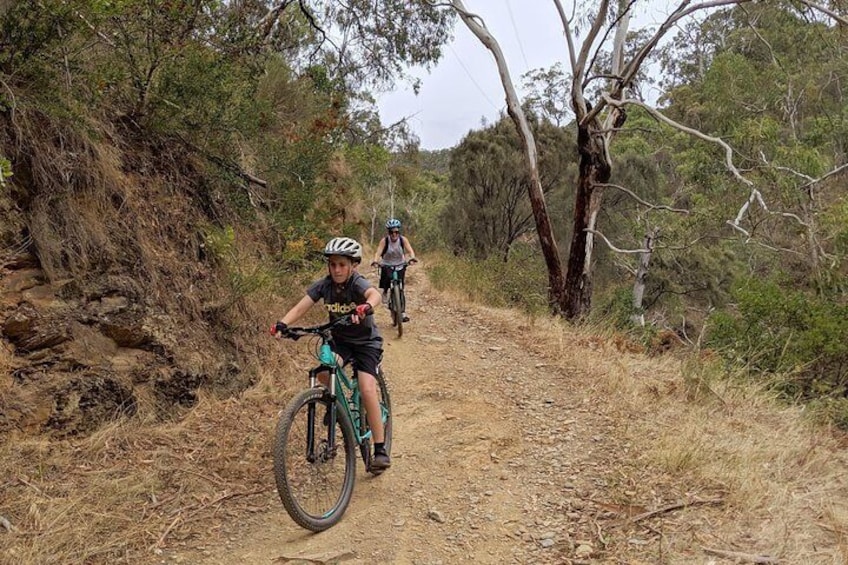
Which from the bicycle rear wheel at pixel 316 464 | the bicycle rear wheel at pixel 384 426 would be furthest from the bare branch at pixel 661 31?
the bicycle rear wheel at pixel 316 464

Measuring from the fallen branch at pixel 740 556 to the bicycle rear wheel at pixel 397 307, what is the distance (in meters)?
5.50

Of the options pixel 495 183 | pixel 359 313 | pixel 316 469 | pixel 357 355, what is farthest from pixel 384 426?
pixel 495 183

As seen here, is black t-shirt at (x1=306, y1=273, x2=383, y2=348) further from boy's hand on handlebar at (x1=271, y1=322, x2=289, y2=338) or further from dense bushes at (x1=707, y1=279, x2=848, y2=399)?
dense bushes at (x1=707, y1=279, x2=848, y2=399)

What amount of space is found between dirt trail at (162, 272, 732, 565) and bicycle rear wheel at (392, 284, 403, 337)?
1.41m

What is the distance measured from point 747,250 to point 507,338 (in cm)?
1563

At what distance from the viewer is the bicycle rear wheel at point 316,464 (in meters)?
3.58

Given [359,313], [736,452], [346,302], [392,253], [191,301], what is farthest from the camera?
[392,253]

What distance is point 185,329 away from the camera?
18.4ft

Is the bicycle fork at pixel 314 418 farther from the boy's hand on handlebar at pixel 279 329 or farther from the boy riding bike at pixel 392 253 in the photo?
the boy riding bike at pixel 392 253

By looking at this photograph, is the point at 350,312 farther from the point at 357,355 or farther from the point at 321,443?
the point at 321,443

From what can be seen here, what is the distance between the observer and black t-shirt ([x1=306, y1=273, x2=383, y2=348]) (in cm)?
410

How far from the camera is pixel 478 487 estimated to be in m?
4.32

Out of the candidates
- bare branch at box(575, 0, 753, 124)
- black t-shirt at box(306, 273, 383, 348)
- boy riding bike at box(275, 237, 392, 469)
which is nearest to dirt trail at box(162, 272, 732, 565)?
boy riding bike at box(275, 237, 392, 469)

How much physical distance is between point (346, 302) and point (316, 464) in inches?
41.8
